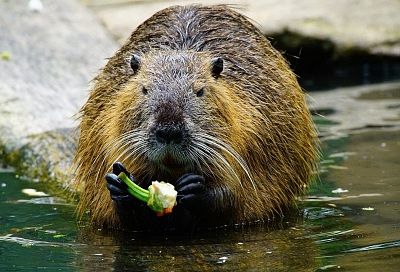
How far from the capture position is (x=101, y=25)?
10.3 metres

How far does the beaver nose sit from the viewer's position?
17.4 ft

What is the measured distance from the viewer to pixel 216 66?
5.93 metres

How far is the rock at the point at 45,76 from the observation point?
7885mm

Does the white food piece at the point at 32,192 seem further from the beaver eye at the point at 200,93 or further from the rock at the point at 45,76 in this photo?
the beaver eye at the point at 200,93

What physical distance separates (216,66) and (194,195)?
76cm

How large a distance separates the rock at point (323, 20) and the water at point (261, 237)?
3041mm

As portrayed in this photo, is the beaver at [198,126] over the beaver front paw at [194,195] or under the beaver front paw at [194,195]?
over

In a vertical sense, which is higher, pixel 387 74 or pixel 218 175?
pixel 387 74

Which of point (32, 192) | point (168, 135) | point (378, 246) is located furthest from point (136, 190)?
point (32, 192)

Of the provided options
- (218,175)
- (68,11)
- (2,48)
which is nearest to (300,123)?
(218,175)

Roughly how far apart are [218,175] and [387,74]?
5.46m

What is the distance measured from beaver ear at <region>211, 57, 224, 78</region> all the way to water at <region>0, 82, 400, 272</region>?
90cm

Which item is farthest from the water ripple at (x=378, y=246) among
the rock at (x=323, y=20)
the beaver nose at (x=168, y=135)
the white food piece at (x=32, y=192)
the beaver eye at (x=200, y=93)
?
the rock at (x=323, y=20)

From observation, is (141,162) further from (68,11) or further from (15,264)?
(68,11)
